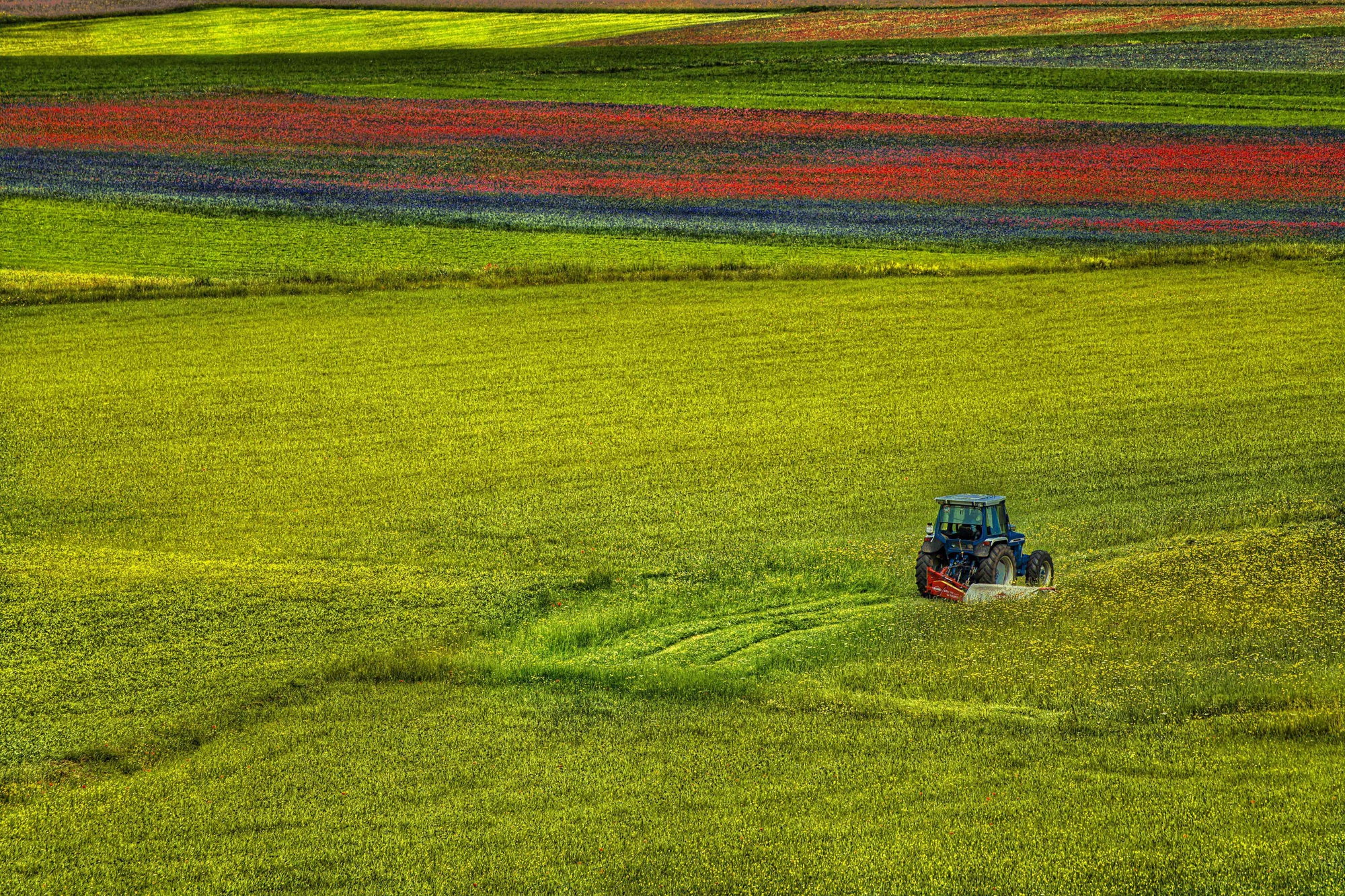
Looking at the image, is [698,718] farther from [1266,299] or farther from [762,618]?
[1266,299]

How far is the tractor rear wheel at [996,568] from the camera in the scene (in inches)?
747

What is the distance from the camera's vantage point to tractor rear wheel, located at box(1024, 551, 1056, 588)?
63.9 ft

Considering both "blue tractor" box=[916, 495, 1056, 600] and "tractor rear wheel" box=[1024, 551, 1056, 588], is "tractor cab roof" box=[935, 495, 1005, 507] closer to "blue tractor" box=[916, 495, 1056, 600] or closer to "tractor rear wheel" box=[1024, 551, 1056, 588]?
"blue tractor" box=[916, 495, 1056, 600]

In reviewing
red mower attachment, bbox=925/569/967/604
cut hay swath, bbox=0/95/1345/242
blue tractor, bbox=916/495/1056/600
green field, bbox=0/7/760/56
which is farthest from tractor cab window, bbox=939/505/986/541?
green field, bbox=0/7/760/56

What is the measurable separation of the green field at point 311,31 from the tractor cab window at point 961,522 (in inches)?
2752

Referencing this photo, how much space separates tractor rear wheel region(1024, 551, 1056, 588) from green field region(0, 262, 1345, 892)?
493 mm

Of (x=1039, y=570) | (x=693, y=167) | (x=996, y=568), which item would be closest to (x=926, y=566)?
(x=996, y=568)

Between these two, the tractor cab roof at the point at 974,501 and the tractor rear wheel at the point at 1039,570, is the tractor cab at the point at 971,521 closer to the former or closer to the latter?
the tractor cab roof at the point at 974,501

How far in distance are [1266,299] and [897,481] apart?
58.7 feet

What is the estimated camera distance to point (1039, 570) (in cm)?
1948

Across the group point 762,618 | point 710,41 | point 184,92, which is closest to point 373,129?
point 184,92

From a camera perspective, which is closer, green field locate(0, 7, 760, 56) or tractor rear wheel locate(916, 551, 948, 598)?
tractor rear wheel locate(916, 551, 948, 598)

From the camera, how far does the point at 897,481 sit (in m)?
26.0

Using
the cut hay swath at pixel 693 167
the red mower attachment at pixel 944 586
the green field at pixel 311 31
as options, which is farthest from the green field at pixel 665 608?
the green field at pixel 311 31
